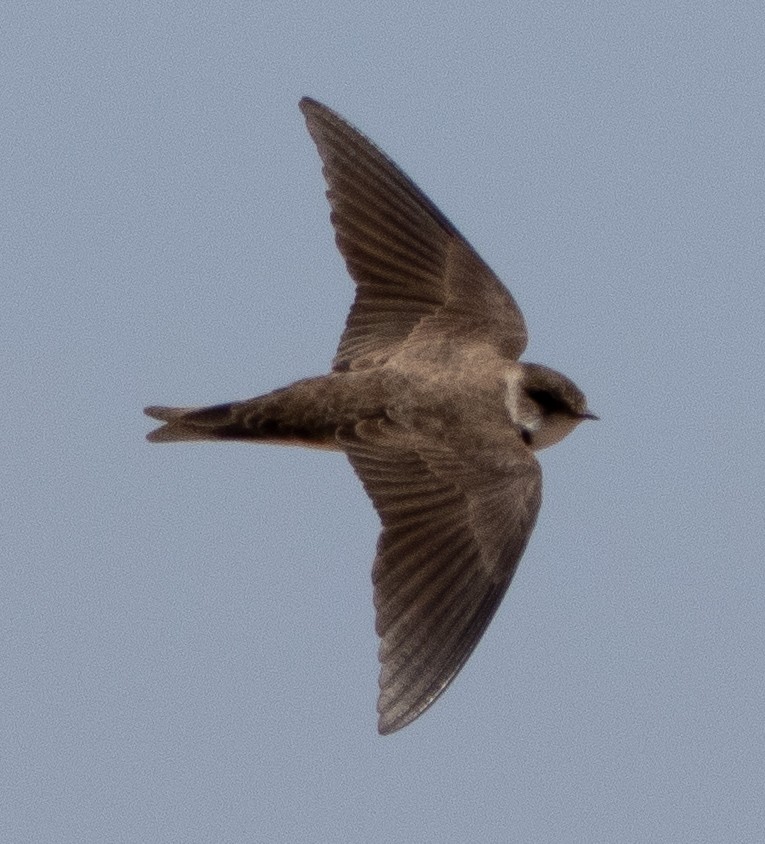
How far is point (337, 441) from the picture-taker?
5113 millimetres

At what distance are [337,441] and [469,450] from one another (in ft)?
1.08

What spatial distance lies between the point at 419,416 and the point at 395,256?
669 millimetres

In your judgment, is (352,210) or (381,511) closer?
(381,511)

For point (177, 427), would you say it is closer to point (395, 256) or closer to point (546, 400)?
point (395, 256)

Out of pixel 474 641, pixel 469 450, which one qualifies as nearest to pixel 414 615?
→ pixel 474 641

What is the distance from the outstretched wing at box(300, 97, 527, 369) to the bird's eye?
0.70 ft

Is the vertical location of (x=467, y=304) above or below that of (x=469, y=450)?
above

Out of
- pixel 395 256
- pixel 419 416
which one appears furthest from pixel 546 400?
pixel 395 256

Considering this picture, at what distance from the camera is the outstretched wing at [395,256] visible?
218 inches

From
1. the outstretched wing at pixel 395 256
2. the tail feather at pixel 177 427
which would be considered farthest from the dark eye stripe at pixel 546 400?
the tail feather at pixel 177 427

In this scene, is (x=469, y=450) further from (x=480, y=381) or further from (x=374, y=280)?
(x=374, y=280)

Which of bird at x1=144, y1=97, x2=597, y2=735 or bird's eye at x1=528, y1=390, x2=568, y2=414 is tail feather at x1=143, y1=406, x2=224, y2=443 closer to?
bird at x1=144, y1=97, x2=597, y2=735

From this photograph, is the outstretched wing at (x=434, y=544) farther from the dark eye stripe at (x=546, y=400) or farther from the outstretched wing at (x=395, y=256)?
the outstretched wing at (x=395, y=256)

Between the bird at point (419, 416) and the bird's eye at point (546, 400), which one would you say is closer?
the bird at point (419, 416)
